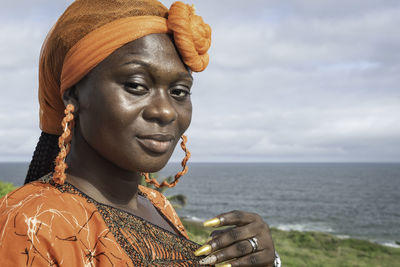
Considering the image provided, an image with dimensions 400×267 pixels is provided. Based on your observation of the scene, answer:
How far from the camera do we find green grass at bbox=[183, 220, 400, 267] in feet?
89.6

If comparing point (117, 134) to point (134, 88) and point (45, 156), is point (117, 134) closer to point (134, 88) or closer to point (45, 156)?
point (134, 88)

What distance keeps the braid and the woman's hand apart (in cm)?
129

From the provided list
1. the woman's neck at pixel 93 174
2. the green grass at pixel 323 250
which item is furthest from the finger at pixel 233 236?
the green grass at pixel 323 250

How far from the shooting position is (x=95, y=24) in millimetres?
2242

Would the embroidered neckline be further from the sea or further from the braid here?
the sea

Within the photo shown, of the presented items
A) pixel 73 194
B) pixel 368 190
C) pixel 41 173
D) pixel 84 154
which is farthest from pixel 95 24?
pixel 368 190

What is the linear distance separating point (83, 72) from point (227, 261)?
135 cm

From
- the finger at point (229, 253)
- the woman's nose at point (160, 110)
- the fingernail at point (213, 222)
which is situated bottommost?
the finger at point (229, 253)

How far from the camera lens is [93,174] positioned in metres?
2.36

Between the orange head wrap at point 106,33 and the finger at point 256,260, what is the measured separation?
117 centimetres

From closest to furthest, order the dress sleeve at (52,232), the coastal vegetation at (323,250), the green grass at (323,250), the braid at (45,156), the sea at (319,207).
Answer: the dress sleeve at (52,232), the braid at (45,156), the coastal vegetation at (323,250), the green grass at (323,250), the sea at (319,207)

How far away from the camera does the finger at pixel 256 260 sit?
7.52ft

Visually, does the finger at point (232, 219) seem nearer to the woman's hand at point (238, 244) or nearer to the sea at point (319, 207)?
the woman's hand at point (238, 244)

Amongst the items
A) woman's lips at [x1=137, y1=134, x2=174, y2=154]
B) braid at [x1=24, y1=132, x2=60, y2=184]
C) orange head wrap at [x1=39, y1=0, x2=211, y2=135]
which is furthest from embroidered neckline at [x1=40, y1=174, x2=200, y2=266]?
orange head wrap at [x1=39, y1=0, x2=211, y2=135]
